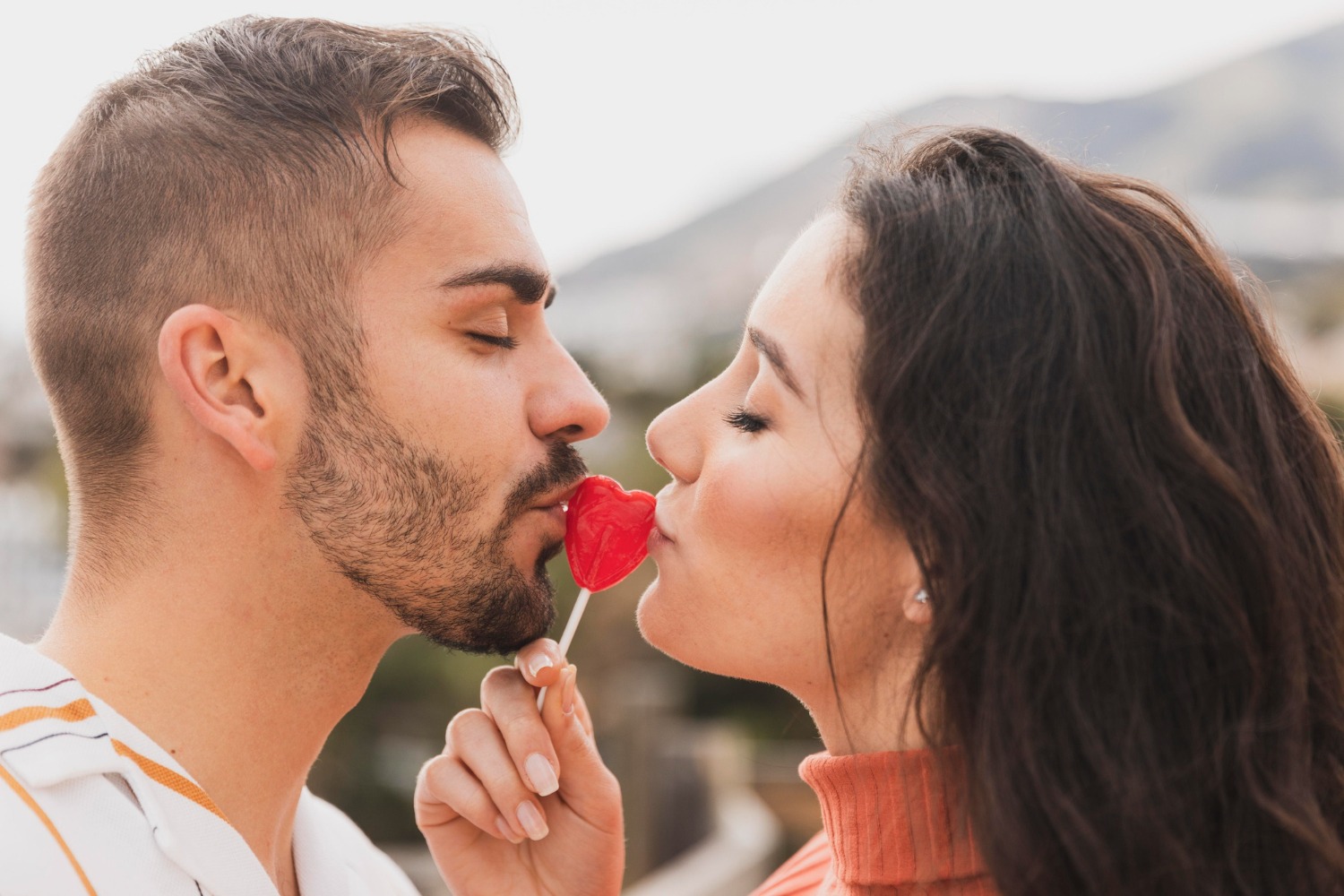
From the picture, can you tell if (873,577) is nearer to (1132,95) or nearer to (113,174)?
(113,174)

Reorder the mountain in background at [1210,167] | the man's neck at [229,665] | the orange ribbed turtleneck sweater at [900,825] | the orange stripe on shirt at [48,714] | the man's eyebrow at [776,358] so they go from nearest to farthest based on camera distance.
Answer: the orange stripe on shirt at [48,714]
the orange ribbed turtleneck sweater at [900,825]
the man's eyebrow at [776,358]
the man's neck at [229,665]
the mountain in background at [1210,167]

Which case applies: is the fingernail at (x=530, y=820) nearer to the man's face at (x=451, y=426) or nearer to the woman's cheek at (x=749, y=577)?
the man's face at (x=451, y=426)

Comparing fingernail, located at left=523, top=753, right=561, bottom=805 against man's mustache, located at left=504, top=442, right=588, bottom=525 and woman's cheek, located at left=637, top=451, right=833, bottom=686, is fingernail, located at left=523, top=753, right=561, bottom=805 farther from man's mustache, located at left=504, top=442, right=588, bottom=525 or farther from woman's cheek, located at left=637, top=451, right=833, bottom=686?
man's mustache, located at left=504, top=442, right=588, bottom=525

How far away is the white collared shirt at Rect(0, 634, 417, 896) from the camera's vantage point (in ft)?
7.04

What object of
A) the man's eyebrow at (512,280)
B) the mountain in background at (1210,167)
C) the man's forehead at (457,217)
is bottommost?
the man's eyebrow at (512,280)

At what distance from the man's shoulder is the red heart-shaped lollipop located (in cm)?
107

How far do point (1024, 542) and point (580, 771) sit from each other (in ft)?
4.94

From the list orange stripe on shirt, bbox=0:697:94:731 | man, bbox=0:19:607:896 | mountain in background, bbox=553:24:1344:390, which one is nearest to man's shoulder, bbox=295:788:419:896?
man, bbox=0:19:607:896

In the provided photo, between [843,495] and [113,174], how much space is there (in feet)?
6.48

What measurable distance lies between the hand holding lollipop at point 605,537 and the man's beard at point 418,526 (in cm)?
11

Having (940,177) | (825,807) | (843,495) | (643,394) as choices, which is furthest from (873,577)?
(643,394)

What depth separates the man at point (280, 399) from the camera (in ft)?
9.21

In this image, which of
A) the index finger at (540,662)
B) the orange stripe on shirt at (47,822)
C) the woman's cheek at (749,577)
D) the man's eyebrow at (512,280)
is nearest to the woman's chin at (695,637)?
the woman's cheek at (749,577)

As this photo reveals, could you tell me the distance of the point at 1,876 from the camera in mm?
2062
